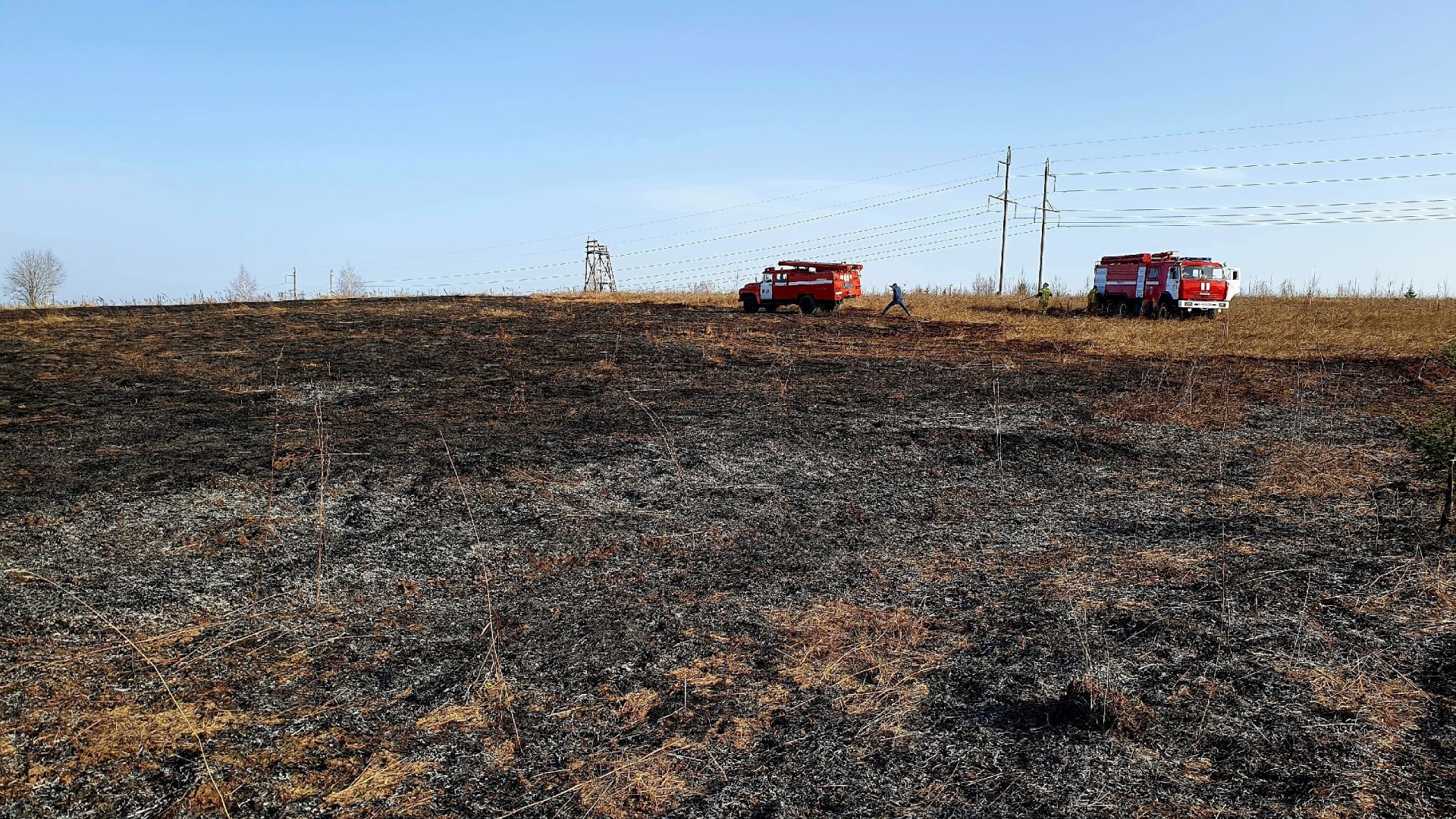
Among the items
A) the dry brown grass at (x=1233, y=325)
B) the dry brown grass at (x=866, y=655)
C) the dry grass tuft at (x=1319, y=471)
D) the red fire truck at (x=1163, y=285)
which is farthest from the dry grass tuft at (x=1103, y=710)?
the red fire truck at (x=1163, y=285)

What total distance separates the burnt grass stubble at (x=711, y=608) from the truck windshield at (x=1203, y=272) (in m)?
17.5

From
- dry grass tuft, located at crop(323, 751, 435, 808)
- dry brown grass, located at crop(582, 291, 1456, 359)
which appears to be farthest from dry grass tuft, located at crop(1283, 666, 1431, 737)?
dry brown grass, located at crop(582, 291, 1456, 359)

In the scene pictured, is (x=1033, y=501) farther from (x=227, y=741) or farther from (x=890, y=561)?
(x=227, y=741)

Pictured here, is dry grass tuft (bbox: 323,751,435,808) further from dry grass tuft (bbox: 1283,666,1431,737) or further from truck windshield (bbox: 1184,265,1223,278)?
truck windshield (bbox: 1184,265,1223,278)

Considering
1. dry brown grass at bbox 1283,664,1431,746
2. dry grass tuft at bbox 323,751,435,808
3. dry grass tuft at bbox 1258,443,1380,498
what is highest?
dry grass tuft at bbox 1258,443,1380,498

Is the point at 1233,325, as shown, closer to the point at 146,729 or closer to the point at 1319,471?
the point at 1319,471

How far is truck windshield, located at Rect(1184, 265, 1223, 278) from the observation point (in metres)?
27.8

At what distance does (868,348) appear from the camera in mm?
18203

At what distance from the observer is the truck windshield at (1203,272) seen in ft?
91.1

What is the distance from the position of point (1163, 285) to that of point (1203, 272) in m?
1.22

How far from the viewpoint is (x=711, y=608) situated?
524 centimetres

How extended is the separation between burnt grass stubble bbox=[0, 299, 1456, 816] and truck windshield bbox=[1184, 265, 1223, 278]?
57.4 ft

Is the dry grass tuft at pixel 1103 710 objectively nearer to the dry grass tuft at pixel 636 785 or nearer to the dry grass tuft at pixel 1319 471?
the dry grass tuft at pixel 636 785

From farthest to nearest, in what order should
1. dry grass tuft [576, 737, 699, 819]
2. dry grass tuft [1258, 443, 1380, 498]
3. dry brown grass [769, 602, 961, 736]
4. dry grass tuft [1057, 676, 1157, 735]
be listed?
dry grass tuft [1258, 443, 1380, 498] < dry brown grass [769, 602, 961, 736] < dry grass tuft [1057, 676, 1157, 735] < dry grass tuft [576, 737, 699, 819]
